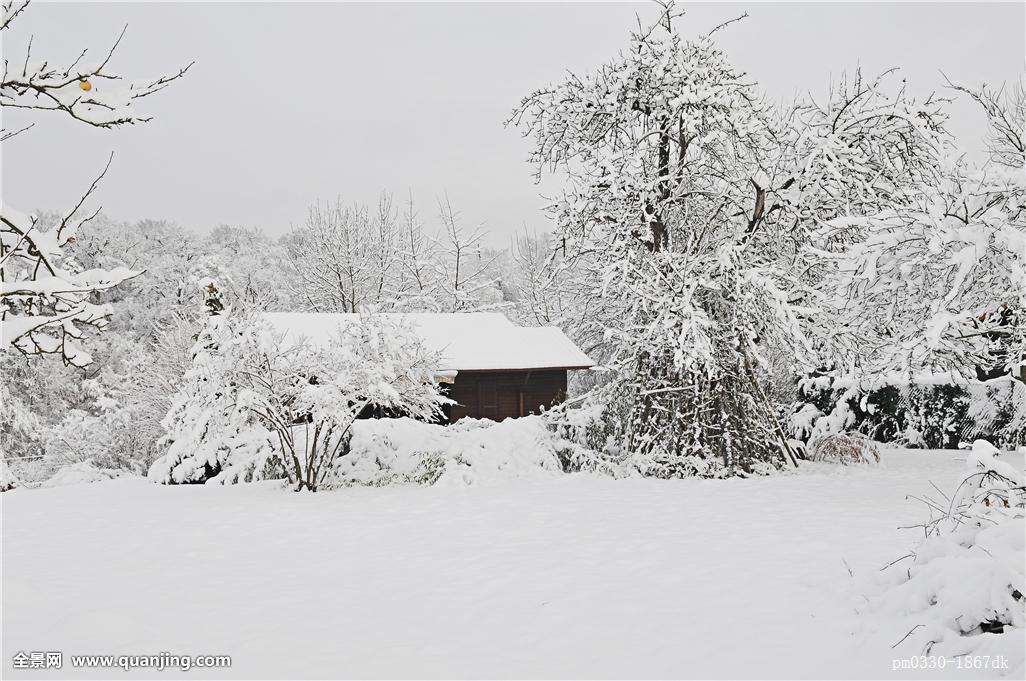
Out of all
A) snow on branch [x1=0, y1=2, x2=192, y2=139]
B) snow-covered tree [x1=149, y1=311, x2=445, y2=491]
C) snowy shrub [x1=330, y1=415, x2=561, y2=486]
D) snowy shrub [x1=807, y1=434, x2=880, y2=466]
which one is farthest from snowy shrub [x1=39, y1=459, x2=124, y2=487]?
snow on branch [x1=0, y1=2, x2=192, y2=139]

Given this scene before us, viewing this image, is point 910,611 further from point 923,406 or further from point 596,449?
point 923,406

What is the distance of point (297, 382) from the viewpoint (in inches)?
480

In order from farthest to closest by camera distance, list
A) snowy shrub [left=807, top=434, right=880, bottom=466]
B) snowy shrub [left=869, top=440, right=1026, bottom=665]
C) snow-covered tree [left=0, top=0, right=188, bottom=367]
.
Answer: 1. snowy shrub [left=807, top=434, right=880, bottom=466]
2. snowy shrub [left=869, top=440, right=1026, bottom=665]
3. snow-covered tree [left=0, top=0, right=188, bottom=367]

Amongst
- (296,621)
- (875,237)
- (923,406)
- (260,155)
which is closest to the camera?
(296,621)

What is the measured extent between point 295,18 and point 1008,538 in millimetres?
14628

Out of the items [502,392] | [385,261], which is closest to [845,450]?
[502,392]

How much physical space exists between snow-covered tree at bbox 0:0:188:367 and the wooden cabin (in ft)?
50.9

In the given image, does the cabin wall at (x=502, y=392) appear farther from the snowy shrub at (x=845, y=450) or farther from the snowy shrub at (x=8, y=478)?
the snowy shrub at (x=8, y=478)

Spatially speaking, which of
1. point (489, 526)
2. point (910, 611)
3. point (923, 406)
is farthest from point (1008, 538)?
point (923, 406)

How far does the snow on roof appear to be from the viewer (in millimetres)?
20281

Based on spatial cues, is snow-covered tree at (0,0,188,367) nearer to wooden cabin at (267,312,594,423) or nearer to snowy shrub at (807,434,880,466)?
snowy shrub at (807,434,880,466)

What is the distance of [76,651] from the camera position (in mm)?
4504

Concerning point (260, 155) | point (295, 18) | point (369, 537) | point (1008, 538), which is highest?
point (260, 155)

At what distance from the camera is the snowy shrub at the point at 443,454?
1270 centimetres
